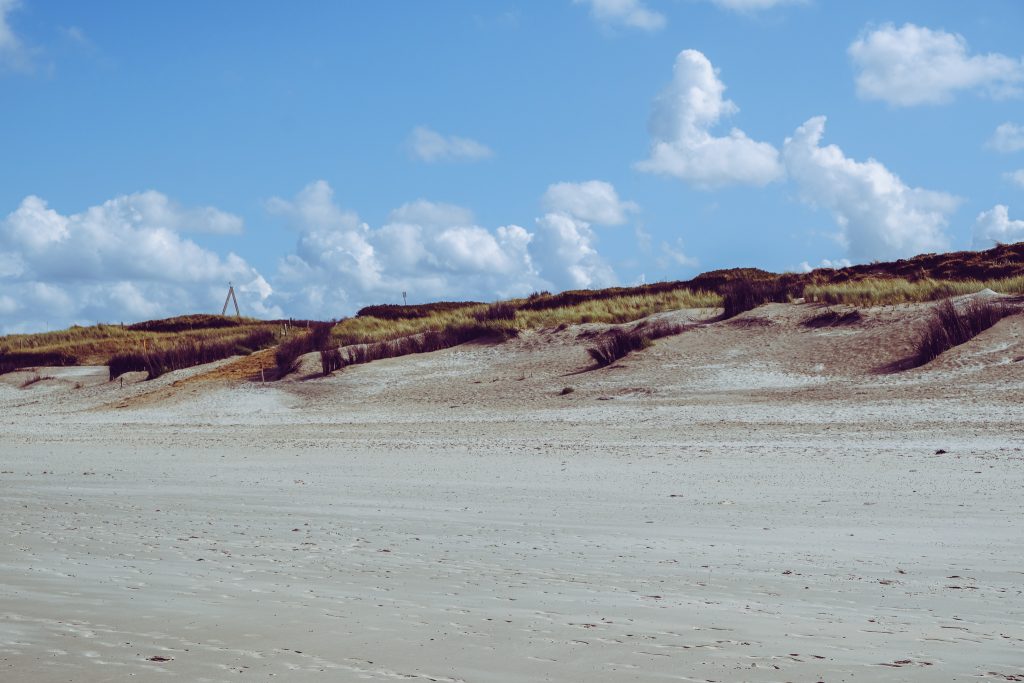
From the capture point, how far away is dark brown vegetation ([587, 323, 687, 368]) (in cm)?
2223

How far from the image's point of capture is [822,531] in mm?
6781

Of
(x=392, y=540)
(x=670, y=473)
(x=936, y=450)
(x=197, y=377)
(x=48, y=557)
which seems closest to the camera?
(x=48, y=557)

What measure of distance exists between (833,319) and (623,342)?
14.3 ft

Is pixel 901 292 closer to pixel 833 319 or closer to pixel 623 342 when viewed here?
pixel 833 319

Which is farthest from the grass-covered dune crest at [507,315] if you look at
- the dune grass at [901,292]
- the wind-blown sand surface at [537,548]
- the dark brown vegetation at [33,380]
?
the wind-blown sand surface at [537,548]

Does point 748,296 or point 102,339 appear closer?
point 748,296

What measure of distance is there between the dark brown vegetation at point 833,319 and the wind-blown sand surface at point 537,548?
20.4 feet

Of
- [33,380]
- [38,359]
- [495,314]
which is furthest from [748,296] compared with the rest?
[38,359]

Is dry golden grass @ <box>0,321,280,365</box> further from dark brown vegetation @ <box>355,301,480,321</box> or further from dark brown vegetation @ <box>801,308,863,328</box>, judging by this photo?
dark brown vegetation @ <box>801,308,863,328</box>

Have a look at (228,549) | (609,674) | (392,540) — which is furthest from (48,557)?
(609,674)

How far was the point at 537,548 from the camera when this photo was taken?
250 inches

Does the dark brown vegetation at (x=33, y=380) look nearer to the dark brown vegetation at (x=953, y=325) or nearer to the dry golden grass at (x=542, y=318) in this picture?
the dry golden grass at (x=542, y=318)

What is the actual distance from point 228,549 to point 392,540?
0.95m

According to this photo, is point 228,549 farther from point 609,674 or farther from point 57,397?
point 57,397
